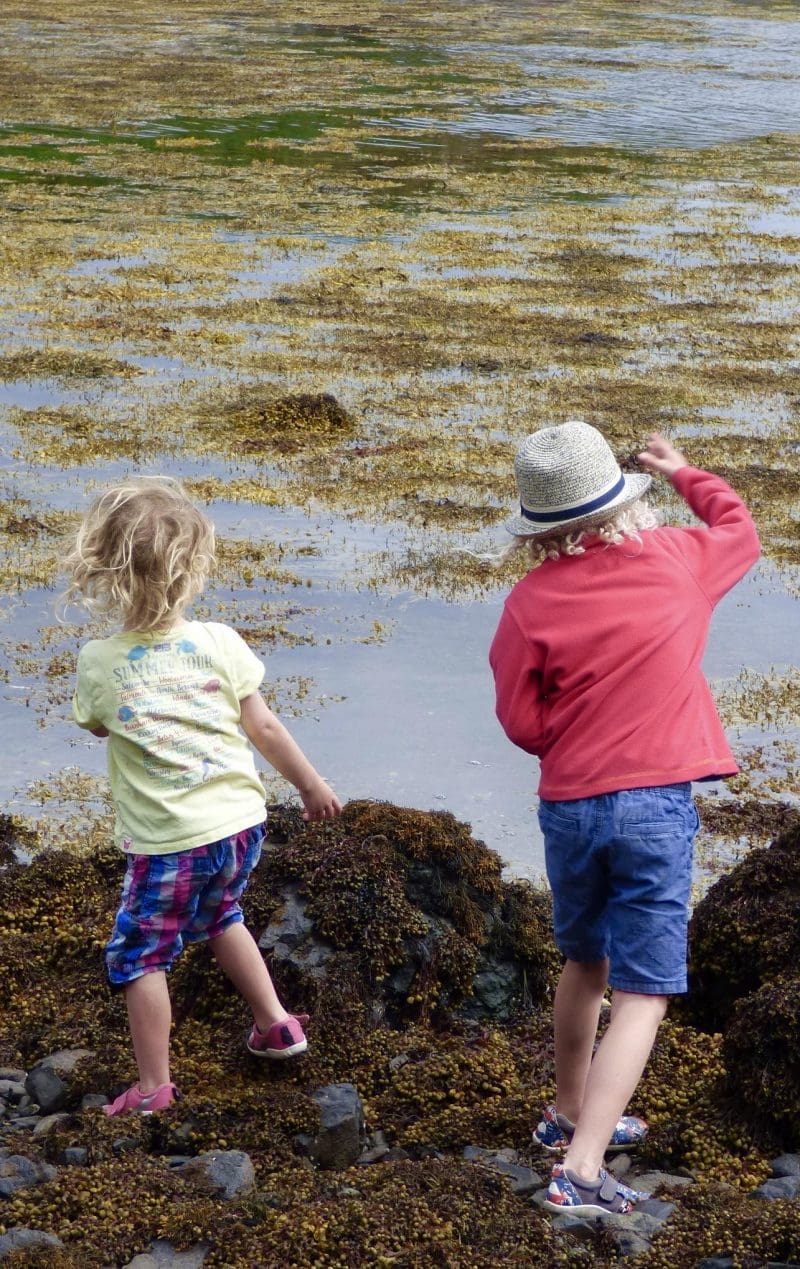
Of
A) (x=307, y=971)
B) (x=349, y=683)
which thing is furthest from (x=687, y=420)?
(x=307, y=971)

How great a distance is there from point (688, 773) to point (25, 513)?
7.18 m

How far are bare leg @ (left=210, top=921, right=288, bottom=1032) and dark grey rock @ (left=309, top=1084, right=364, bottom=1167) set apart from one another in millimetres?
307

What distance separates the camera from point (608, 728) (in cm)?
373

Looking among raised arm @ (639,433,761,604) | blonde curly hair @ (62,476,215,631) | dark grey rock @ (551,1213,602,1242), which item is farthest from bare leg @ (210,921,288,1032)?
raised arm @ (639,433,761,604)

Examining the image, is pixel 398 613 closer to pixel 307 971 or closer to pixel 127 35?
pixel 307 971

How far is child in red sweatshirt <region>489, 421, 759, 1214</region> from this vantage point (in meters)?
3.68

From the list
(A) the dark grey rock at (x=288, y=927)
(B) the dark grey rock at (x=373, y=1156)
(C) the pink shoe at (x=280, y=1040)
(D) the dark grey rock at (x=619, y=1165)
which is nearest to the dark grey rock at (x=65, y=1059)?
A: (C) the pink shoe at (x=280, y=1040)

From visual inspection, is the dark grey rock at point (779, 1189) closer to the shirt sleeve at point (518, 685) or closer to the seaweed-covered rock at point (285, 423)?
the shirt sleeve at point (518, 685)

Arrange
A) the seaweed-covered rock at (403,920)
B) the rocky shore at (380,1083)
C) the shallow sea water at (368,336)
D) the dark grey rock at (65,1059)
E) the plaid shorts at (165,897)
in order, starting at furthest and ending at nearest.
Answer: the shallow sea water at (368,336), the seaweed-covered rock at (403,920), the dark grey rock at (65,1059), the plaid shorts at (165,897), the rocky shore at (380,1083)

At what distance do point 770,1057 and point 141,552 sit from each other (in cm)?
215

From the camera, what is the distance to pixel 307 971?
479 centimetres

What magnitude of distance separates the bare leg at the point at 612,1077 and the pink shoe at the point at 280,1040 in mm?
1061

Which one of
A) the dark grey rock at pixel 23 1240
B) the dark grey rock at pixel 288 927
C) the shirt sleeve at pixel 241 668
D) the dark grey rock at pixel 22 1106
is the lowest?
the dark grey rock at pixel 22 1106

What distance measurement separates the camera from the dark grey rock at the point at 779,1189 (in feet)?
12.5
